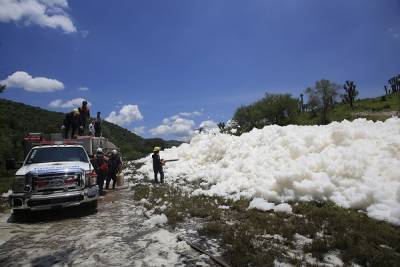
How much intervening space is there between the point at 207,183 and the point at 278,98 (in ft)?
194

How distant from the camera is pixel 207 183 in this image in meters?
14.3

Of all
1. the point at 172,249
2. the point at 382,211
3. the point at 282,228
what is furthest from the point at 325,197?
the point at 172,249

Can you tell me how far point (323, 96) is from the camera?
240ft

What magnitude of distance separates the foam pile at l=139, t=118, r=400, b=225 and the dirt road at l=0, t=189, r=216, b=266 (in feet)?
13.3

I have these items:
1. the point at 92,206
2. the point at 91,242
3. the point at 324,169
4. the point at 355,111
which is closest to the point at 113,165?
the point at 92,206

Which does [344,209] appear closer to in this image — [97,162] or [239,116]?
[97,162]

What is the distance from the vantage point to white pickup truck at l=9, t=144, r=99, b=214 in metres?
8.96

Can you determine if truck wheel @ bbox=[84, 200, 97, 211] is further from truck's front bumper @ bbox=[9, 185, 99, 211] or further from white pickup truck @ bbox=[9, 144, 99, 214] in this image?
truck's front bumper @ bbox=[9, 185, 99, 211]

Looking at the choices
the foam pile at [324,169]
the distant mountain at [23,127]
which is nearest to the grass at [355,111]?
the distant mountain at [23,127]

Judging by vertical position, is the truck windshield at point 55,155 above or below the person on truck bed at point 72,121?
below

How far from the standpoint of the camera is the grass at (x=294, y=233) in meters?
5.42

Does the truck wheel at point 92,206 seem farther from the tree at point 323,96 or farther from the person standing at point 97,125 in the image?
the tree at point 323,96

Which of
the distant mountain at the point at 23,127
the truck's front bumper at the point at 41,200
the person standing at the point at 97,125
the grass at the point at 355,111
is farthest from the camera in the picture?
the grass at the point at 355,111

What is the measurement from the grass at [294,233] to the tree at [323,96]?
67.7m
